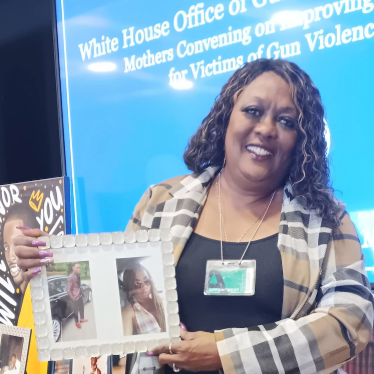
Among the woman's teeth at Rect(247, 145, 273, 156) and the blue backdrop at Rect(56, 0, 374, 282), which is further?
the blue backdrop at Rect(56, 0, 374, 282)

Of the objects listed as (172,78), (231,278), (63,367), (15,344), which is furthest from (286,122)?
(15,344)

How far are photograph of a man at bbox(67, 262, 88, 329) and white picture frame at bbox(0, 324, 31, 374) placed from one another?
844 mm

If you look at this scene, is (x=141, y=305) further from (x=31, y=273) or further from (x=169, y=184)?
(x=169, y=184)

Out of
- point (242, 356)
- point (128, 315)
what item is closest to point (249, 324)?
point (242, 356)

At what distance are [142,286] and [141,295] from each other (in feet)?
0.08

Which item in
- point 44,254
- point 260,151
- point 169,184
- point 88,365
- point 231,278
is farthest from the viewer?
point 88,365

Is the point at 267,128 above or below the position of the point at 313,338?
above

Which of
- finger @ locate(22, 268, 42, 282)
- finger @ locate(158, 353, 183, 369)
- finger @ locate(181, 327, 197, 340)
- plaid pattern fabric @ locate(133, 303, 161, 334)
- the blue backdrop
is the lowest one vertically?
finger @ locate(158, 353, 183, 369)

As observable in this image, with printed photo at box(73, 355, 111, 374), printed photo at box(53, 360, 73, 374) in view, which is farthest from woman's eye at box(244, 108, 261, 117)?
printed photo at box(53, 360, 73, 374)

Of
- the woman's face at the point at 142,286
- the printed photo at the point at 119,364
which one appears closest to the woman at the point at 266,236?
the woman's face at the point at 142,286

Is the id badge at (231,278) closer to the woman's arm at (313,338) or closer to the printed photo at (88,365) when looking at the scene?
the woman's arm at (313,338)

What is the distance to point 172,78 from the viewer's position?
2307 mm

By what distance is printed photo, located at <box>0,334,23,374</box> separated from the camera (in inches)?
78.8

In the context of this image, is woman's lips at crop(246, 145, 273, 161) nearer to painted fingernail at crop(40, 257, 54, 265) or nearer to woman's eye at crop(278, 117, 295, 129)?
woman's eye at crop(278, 117, 295, 129)
